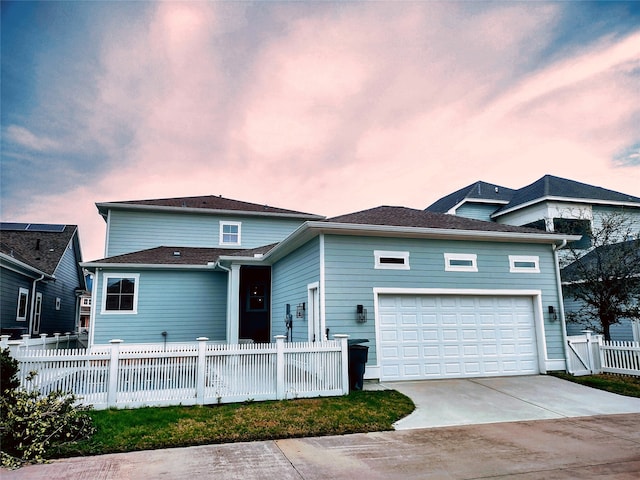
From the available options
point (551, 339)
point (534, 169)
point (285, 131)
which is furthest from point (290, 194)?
point (551, 339)

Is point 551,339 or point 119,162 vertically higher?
point 119,162

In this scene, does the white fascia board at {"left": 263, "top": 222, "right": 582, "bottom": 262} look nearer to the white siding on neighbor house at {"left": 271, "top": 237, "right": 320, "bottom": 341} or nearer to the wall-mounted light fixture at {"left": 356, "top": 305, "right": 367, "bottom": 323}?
the white siding on neighbor house at {"left": 271, "top": 237, "right": 320, "bottom": 341}

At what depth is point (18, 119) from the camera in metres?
9.54

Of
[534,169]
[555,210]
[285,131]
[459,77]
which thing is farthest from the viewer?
[534,169]

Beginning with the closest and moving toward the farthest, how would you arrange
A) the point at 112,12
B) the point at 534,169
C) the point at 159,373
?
the point at 159,373
the point at 112,12
the point at 534,169

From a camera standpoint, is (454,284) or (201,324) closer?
(454,284)

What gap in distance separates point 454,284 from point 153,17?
9.15m

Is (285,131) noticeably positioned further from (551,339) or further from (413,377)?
(551,339)

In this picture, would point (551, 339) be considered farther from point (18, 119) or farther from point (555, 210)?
point (18, 119)

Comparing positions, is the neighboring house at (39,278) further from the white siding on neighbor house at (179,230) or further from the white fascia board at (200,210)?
the white fascia board at (200,210)

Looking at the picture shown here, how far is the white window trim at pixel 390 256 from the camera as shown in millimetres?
9328

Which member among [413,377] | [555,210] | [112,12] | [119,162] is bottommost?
[413,377]

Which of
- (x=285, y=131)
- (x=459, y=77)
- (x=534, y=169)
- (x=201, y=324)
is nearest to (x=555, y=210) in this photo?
(x=534, y=169)

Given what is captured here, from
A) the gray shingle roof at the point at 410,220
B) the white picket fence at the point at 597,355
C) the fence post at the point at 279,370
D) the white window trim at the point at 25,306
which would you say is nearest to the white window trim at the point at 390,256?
the gray shingle roof at the point at 410,220
